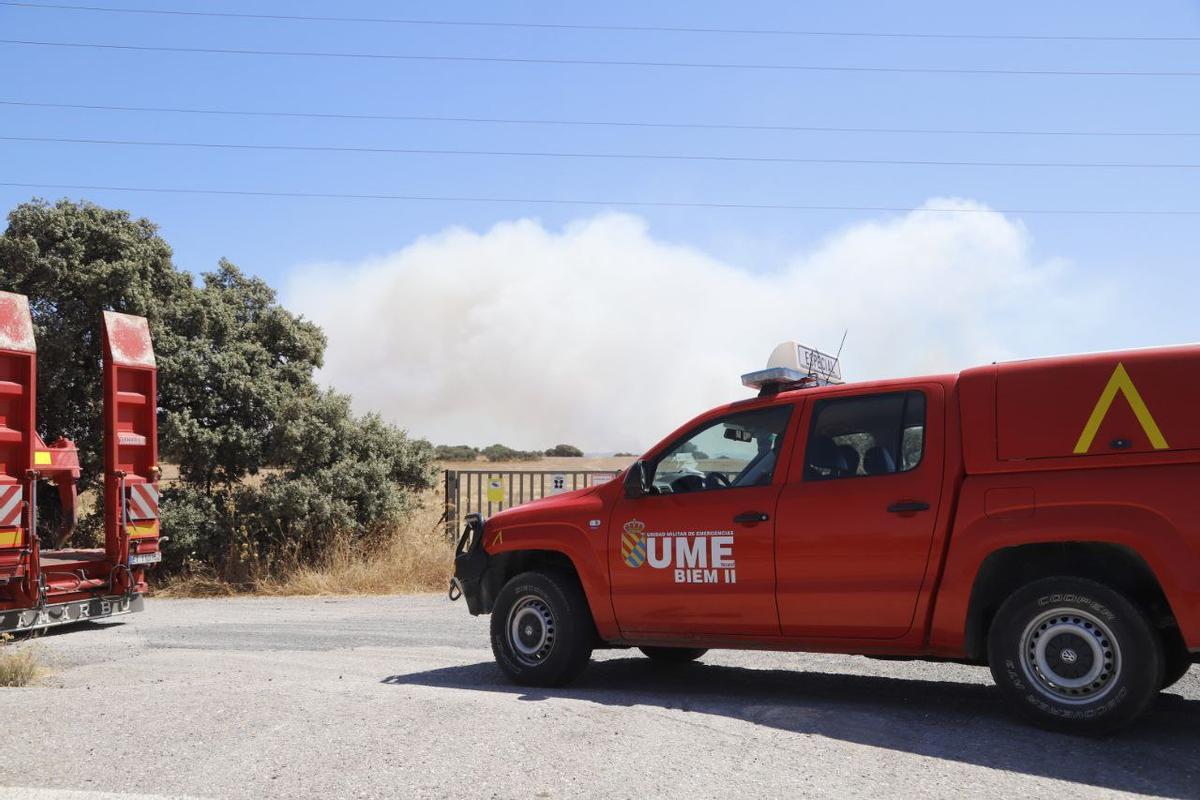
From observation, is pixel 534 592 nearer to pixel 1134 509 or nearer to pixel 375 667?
pixel 375 667

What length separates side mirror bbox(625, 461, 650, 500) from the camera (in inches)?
293

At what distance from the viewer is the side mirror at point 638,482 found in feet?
24.4

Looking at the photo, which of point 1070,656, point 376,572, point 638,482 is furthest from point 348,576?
point 1070,656

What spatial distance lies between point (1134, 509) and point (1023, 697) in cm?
115

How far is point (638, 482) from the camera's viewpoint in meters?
7.46

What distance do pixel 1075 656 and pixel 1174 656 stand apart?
83 cm

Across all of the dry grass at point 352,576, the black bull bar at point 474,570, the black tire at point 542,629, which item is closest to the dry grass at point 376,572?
the dry grass at point 352,576

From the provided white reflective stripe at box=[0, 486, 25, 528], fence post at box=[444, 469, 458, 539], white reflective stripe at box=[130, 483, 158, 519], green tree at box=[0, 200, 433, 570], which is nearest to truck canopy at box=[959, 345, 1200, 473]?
white reflective stripe at box=[0, 486, 25, 528]

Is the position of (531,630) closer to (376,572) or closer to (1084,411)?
(1084,411)

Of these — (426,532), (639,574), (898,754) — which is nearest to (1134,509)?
(898,754)

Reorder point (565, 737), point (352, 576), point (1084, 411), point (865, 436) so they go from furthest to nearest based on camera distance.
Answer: point (352, 576) → point (865, 436) → point (1084, 411) → point (565, 737)

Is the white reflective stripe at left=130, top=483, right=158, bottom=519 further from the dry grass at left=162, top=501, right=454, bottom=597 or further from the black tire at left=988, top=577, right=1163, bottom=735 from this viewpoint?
the black tire at left=988, top=577, right=1163, bottom=735

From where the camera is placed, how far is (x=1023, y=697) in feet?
19.5

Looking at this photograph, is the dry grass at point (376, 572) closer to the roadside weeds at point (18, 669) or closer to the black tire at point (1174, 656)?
the roadside weeds at point (18, 669)
